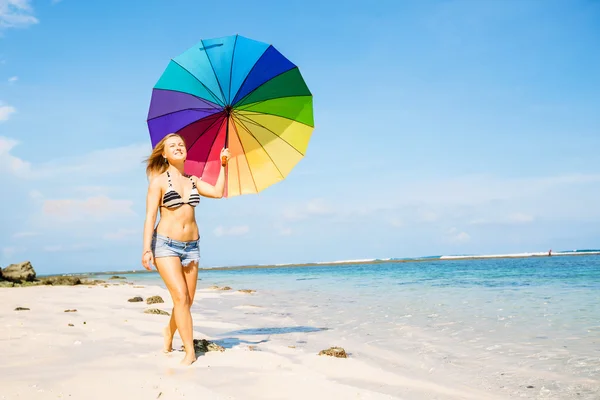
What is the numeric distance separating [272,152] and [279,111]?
1.87ft

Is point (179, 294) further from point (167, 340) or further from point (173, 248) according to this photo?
point (167, 340)

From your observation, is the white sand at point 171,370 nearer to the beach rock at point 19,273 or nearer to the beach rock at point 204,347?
the beach rock at point 204,347

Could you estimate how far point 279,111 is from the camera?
6.14m

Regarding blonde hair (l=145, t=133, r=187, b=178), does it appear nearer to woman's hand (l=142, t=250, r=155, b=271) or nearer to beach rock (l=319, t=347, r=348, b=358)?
woman's hand (l=142, t=250, r=155, b=271)

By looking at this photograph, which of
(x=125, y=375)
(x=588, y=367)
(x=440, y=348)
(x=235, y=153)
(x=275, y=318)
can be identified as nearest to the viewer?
(x=125, y=375)

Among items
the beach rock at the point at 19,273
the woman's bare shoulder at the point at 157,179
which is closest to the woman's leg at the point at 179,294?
the woman's bare shoulder at the point at 157,179

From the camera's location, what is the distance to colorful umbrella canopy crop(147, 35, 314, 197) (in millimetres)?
5613

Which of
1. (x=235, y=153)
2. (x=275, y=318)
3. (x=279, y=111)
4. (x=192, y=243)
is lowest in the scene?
(x=275, y=318)

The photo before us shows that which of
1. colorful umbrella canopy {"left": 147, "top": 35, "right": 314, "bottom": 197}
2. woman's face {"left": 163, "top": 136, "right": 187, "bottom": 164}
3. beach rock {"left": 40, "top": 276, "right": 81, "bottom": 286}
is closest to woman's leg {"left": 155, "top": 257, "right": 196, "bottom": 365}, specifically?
woman's face {"left": 163, "top": 136, "right": 187, "bottom": 164}

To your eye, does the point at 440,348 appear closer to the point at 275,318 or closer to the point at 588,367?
the point at 588,367

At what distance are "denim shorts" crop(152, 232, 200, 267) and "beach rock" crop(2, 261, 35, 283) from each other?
19.9 meters

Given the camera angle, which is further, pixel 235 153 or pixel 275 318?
pixel 275 318

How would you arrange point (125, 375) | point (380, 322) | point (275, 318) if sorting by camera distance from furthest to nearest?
point (275, 318), point (380, 322), point (125, 375)

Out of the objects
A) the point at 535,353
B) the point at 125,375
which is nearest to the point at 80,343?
the point at 125,375
